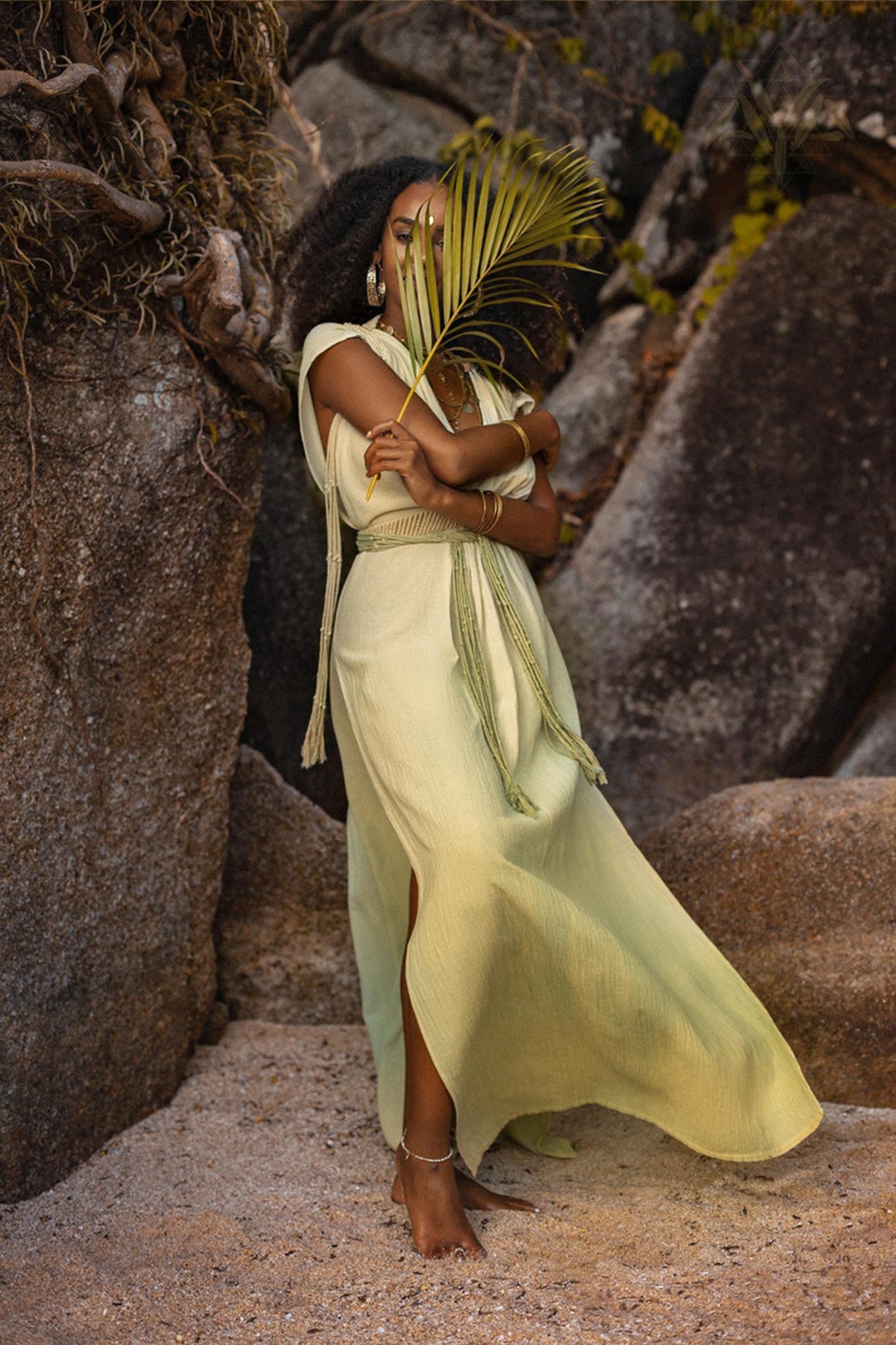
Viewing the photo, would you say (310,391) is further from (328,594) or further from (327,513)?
(328,594)

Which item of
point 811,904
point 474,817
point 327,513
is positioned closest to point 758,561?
point 811,904

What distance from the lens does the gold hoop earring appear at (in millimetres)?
2689

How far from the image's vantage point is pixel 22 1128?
8.12 ft

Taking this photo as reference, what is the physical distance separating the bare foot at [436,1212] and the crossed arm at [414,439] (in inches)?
47.9

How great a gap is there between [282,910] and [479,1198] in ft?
3.79

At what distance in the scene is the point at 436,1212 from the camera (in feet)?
7.61

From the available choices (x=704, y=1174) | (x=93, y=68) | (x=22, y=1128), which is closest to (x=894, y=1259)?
(x=704, y=1174)

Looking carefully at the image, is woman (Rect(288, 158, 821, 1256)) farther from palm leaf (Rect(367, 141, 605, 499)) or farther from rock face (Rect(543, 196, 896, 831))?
rock face (Rect(543, 196, 896, 831))

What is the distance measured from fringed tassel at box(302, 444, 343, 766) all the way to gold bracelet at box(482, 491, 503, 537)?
30 centimetres

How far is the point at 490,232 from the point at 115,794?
1387mm

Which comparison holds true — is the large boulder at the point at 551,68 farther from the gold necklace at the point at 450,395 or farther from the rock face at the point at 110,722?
the rock face at the point at 110,722

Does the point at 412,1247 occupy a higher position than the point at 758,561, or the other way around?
the point at 758,561

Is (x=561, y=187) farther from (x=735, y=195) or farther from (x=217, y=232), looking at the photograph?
(x=735, y=195)

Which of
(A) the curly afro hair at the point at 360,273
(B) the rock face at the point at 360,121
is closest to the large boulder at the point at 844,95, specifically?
(B) the rock face at the point at 360,121
